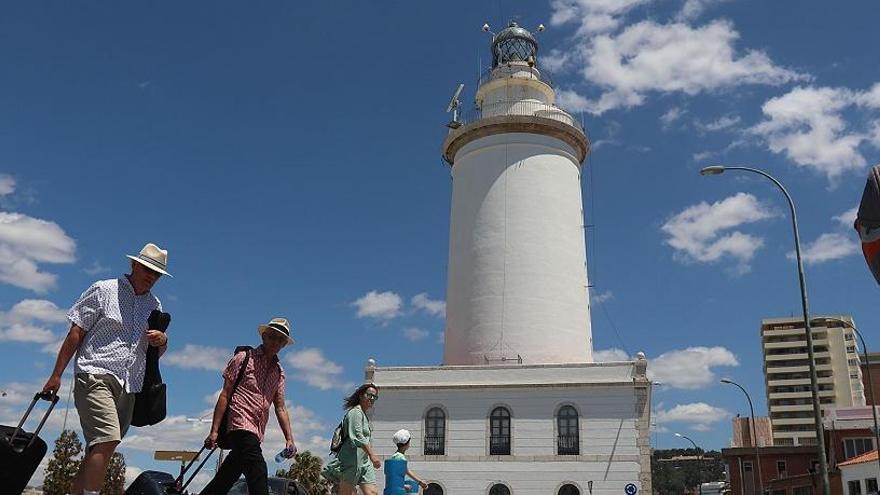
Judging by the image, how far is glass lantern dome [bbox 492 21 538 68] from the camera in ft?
116

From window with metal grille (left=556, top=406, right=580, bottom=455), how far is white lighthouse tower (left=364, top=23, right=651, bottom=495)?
35mm

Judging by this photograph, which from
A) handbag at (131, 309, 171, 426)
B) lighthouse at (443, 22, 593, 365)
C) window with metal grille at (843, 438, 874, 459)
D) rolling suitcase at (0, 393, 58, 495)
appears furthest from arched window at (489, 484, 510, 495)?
rolling suitcase at (0, 393, 58, 495)

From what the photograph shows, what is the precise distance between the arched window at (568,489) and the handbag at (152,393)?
21.7 meters

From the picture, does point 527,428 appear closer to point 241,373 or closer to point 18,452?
point 241,373

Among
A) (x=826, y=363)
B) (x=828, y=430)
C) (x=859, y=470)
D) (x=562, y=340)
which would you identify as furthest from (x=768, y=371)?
(x=562, y=340)

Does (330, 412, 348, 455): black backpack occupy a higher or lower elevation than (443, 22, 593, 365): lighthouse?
lower

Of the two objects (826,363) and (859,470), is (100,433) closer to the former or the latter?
(859,470)

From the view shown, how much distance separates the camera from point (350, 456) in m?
7.71

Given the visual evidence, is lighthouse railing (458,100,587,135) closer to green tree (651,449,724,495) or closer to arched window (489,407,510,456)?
arched window (489,407,510,456)

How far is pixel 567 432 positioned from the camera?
2622 centimetres

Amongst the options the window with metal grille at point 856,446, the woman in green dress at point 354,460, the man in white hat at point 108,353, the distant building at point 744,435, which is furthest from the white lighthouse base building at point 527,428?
the distant building at point 744,435

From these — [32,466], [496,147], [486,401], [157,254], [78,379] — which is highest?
[496,147]

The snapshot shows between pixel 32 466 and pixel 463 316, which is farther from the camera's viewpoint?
pixel 463 316

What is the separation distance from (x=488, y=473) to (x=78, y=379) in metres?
22.3
